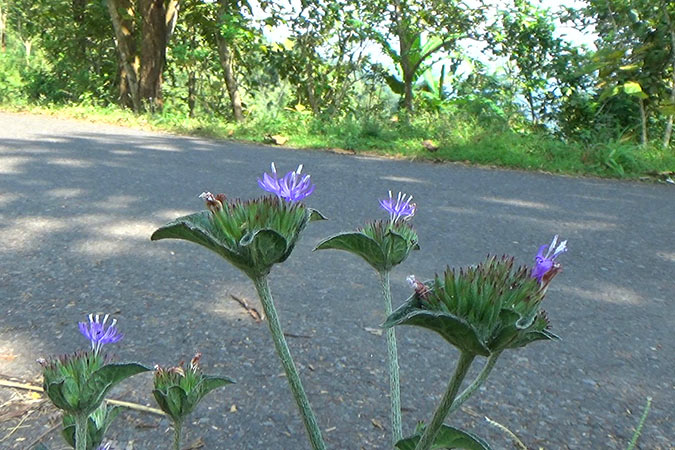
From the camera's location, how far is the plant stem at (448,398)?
2.06ft

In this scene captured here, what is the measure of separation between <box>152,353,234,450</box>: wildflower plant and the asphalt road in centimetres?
72

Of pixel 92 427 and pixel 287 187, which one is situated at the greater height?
pixel 287 187

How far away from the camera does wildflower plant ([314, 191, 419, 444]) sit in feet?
2.67

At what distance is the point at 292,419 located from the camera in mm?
1652

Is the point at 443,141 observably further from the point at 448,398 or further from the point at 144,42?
the point at 448,398

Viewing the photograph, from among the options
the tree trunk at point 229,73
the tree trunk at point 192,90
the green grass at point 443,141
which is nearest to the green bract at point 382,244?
the green grass at point 443,141

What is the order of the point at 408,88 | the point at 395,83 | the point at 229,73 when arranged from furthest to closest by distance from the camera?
the point at 395,83 → the point at 408,88 → the point at 229,73

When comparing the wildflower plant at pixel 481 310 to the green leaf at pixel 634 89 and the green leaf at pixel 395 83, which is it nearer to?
the green leaf at pixel 634 89

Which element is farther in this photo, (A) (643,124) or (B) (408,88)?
(B) (408,88)

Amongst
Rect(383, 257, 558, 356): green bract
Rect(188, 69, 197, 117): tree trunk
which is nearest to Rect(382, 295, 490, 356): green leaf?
Rect(383, 257, 558, 356): green bract

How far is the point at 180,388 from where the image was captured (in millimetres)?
837

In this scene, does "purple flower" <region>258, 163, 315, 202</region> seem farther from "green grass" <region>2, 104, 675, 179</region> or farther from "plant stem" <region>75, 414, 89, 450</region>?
"green grass" <region>2, 104, 675, 179</region>

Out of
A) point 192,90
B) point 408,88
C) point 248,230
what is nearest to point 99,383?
point 248,230

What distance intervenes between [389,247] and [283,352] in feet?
0.69
